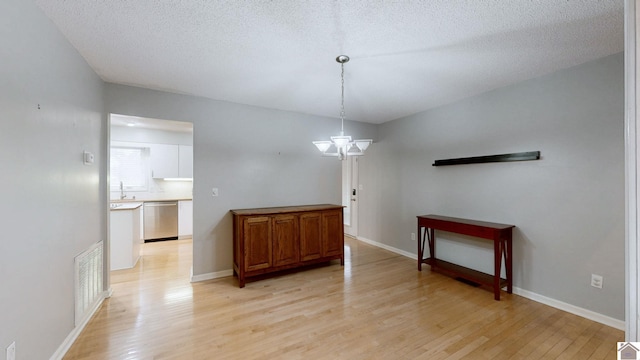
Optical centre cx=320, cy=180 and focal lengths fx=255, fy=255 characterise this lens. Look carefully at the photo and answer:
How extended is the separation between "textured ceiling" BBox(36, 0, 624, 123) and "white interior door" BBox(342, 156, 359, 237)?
114 inches

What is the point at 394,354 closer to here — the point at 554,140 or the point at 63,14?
the point at 554,140

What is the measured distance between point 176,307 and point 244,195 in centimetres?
165

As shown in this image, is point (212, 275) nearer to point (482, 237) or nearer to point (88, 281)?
point (88, 281)

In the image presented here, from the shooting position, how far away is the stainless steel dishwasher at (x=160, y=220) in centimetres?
549

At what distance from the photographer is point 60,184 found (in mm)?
1990

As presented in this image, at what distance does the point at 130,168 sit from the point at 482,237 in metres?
6.67

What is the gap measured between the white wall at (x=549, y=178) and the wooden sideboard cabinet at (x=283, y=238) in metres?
1.65

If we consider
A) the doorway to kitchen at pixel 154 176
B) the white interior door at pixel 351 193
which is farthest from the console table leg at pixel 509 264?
the doorway to kitchen at pixel 154 176

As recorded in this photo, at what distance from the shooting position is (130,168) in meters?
5.58

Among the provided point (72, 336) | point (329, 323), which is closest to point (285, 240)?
point (329, 323)

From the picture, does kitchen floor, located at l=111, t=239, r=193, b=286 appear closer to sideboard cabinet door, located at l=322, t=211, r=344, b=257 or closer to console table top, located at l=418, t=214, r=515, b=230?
sideboard cabinet door, located at l=322, t=211, r=344, b=257

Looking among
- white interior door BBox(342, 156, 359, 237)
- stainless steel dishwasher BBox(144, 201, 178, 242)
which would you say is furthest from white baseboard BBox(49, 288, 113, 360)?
white interior door BBox(342, 156, 359, 237)

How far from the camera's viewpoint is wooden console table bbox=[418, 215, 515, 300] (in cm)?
295

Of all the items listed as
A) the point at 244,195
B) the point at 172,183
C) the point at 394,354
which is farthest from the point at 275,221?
the point at 172,183
